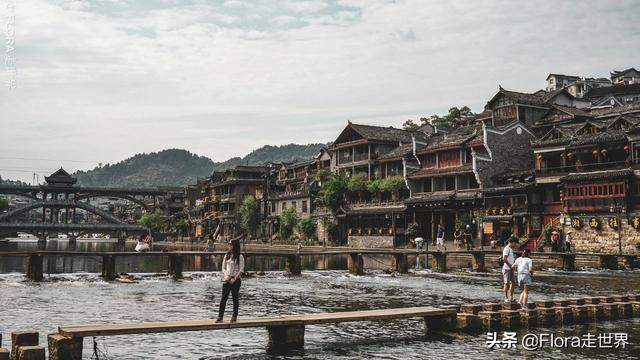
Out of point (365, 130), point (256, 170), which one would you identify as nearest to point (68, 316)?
point (365, 130)

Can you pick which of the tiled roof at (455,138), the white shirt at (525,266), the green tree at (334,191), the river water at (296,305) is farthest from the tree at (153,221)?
the white shirt at (525,266)

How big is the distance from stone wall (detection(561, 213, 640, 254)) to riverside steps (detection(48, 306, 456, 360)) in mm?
38876

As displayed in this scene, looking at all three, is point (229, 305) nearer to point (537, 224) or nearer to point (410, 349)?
point (410, 349)

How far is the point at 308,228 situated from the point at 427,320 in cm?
7106

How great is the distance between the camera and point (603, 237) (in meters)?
53.6

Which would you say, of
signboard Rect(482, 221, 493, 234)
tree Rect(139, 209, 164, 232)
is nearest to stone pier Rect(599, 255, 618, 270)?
signboard Rect(482, 221, 493, 234)

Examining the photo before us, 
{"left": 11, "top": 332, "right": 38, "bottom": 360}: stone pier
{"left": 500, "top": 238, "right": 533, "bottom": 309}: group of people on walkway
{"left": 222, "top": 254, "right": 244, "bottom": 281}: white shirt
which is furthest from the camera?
{"left": 500, "top": 238, "right": 533, "bottom": 309}: group of people on walkway

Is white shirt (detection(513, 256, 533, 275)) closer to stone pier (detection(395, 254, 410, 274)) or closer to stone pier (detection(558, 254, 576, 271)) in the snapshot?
stone pier (detection(395, 254, 410, 274))

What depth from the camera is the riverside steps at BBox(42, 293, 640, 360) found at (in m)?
14.2

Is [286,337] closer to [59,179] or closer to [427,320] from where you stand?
[427,320]

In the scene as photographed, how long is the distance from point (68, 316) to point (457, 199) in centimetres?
5236

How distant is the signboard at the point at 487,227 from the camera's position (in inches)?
2498

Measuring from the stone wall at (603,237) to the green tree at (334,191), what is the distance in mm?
34804

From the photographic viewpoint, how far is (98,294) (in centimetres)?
2952
